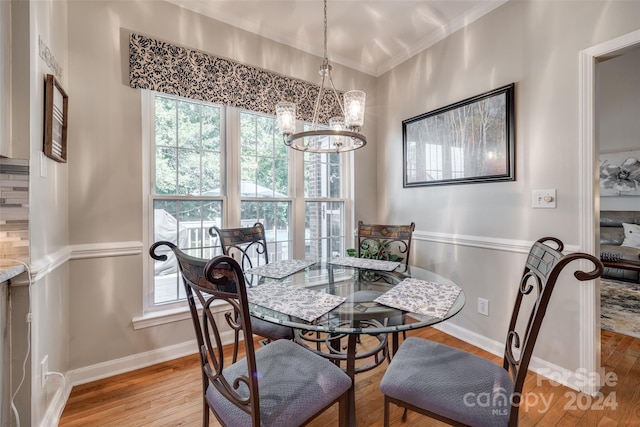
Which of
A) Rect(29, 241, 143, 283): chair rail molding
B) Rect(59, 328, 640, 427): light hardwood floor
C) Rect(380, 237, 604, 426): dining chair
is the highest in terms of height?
Rect(29, 241, 143, 283): chair rail molding

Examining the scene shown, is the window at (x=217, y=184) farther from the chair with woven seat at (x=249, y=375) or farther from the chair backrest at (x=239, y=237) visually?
the chair with woven seat at (x=249, y=375)

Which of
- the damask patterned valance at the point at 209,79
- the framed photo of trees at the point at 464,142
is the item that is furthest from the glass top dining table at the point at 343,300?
the damask patterned valance at the point at 209,79

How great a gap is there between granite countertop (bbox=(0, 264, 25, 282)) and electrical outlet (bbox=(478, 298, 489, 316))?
2880 mm

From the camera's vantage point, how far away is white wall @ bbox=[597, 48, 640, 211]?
13.4ft

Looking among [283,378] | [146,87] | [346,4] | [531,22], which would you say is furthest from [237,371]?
[531,22]

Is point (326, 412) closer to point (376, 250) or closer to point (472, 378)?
point (472, 378)

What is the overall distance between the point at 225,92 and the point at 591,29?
2548 mm

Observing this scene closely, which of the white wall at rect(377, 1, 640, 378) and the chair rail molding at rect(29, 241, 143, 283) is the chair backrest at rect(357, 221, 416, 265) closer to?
the white wall at rect(377, 1, 640, 378)

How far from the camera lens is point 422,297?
136 centimetres

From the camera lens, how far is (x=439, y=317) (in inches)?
45.4

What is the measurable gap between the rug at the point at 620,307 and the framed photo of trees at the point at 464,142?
197 centimetres

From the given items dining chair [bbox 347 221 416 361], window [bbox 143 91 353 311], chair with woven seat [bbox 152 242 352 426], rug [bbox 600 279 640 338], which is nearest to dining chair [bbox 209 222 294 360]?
window [bbox 143 91 353 311]

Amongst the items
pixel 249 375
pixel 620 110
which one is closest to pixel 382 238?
pixel 249 375

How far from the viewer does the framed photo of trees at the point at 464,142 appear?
7.21ft
